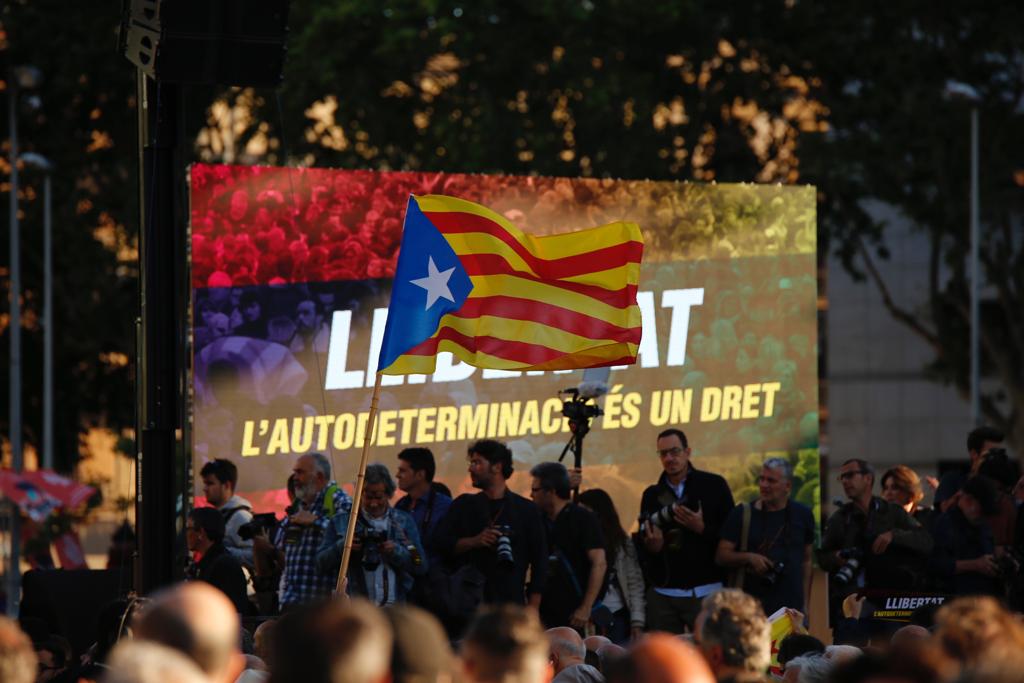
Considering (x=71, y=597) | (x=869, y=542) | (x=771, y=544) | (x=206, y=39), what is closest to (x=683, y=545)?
(x=771, y=544)

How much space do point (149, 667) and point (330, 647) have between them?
0.42 meters

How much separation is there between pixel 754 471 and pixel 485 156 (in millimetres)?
14383

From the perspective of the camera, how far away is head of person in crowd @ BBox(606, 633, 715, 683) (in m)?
4.97

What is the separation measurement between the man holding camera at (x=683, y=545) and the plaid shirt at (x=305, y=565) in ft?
6.95

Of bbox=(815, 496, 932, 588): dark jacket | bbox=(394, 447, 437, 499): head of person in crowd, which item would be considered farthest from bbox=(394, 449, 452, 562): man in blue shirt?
bbox=(815, 496, 932, 588): dark jacket

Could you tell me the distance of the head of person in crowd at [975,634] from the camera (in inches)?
212

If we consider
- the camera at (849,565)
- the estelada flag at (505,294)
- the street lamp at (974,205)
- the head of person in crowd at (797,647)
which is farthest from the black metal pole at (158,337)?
the street lamp at (974,205)

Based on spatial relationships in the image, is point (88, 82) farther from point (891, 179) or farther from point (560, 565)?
point (560, 565)

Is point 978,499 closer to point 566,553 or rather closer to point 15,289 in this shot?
point 566,553

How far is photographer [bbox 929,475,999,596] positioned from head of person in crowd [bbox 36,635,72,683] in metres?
5.56

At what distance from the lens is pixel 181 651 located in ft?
15.8

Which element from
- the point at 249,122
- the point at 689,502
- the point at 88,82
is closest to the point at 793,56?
the point at 249,122

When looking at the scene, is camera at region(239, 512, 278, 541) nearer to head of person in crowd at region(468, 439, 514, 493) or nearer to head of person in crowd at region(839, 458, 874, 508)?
head of person in crowd at region(468, 439, 514, 493)

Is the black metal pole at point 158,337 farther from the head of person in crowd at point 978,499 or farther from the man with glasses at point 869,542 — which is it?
the head of person in crowd at point 978,499
